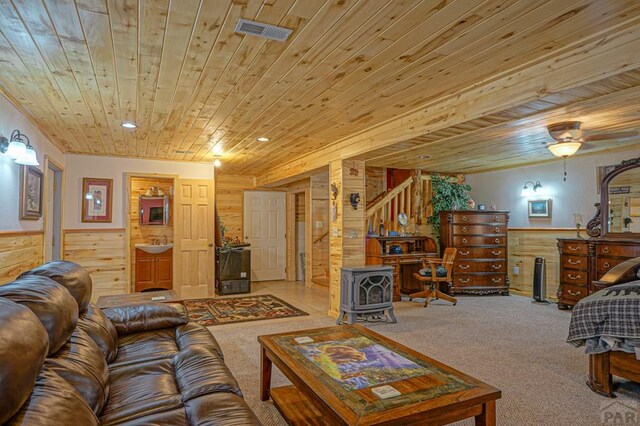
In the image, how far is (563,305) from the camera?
17.7 ft

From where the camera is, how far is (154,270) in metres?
6.62

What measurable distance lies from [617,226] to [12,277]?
6913 millimetres

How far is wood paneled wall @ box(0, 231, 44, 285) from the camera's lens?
3.15 m

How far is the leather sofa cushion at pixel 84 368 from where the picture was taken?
1.60 m

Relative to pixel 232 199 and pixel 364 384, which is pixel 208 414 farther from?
pixel 232 199

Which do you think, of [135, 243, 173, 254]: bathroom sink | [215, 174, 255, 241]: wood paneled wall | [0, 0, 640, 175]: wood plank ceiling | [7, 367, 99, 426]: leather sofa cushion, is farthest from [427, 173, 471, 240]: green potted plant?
[7, 367, 99, 426]: leather sofa cushion

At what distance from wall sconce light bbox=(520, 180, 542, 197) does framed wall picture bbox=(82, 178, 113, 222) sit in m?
6.92

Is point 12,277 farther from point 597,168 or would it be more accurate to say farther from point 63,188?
point 597,168

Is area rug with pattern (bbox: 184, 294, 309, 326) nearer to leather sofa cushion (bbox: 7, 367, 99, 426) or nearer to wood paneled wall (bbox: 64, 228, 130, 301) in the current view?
wood paneled wall (bbox: 64, 228, 130, 301)

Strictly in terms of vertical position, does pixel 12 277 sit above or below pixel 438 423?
above

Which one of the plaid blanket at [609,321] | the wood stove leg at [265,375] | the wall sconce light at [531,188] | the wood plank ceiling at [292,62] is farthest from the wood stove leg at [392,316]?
the wall sconce light at [531,188]

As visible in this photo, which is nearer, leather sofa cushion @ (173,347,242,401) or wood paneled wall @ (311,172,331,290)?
leather sofa cushion @ (173,347,242,401)

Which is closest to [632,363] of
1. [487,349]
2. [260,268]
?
[487,349]

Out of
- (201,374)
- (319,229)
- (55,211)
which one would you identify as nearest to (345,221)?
(319,229)
